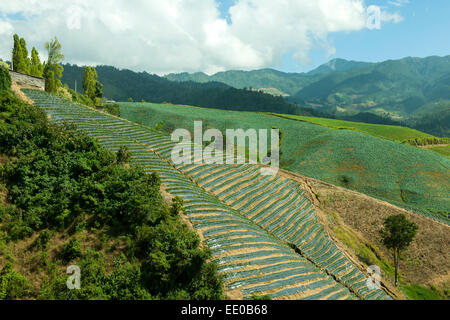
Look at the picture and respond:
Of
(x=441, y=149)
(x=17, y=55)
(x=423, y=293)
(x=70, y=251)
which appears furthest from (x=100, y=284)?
(x=441, y=149)

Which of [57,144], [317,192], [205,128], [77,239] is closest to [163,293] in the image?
[77,239]

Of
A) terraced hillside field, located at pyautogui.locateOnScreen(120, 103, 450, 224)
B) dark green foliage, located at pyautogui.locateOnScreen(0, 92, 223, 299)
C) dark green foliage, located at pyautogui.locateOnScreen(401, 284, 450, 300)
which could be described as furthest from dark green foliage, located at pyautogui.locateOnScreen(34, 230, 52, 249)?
terraced hillside field, located at pyautogui.locateOnScreen(120, 103, 450, 224)

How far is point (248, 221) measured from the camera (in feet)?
57.6

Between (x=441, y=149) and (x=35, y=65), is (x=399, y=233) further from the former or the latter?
(x=441, y=149)

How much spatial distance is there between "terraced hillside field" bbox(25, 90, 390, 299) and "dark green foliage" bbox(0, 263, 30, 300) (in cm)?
675

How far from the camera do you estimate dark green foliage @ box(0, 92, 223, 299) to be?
917 centimetres

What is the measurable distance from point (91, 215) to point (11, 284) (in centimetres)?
381

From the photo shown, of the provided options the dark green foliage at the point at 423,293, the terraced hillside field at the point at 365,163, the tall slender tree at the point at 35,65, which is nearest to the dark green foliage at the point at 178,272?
the dark green foliage at the point at 423,293

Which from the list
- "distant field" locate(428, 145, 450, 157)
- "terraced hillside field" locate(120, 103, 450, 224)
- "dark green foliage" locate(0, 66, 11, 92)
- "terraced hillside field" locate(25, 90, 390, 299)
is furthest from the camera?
"distant field" locate(428, 145, 450, 157)

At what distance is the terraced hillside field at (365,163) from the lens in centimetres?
3638

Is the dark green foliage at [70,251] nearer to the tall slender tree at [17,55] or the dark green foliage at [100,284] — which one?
the dark green foliage at [100,284]

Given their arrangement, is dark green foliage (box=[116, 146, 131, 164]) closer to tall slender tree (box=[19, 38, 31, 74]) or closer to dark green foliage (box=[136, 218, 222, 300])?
dark green foliage (box=[136, 218, 222, 300])

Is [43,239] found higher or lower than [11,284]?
higher

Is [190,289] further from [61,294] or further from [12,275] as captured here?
[12,275]
